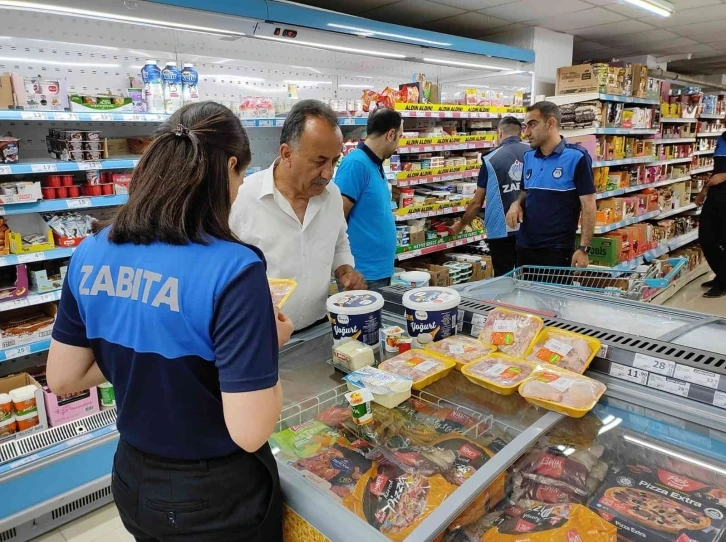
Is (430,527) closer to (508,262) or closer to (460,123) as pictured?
(508,262)

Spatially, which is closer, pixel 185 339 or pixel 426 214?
pixel 185 339

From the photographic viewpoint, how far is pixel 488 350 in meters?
1.62

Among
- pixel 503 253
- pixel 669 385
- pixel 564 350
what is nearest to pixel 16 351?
pixel 564 350

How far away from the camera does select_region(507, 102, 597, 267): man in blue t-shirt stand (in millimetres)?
3645

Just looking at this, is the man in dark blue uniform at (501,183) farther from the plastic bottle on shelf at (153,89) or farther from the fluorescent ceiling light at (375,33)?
the plastic bottle on shelf at (153,89)

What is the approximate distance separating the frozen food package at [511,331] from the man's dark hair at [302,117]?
100cm

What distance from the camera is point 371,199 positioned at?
2.97 metres

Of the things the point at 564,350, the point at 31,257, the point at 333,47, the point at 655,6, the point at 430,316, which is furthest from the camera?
the point at 655,6

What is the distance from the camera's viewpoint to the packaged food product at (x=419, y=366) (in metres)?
1.45

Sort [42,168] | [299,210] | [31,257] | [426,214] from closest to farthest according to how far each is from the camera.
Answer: [299,210] < [42,168] < [31,257] < [426,214]

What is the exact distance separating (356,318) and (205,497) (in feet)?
2.42

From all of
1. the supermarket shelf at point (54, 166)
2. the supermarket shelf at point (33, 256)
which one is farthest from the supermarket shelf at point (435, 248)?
the supermarket shelf at point (33, 256)

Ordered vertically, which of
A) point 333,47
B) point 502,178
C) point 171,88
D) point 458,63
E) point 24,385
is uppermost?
point 458,63

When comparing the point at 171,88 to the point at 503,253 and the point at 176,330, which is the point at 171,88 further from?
the point at 503,253
